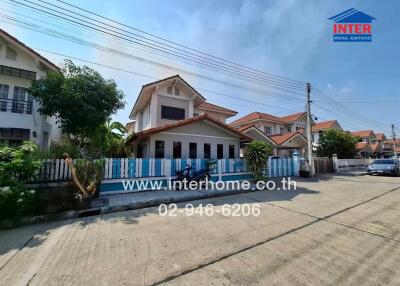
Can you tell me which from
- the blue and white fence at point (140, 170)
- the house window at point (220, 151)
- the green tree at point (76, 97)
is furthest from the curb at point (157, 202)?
the green tree at point (76, 97)

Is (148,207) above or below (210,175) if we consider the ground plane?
below

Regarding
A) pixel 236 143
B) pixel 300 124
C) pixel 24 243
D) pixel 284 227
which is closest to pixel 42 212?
pixel 24 243

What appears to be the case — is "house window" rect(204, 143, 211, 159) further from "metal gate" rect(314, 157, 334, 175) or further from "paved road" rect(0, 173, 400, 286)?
"metal gate" rect(314, 157, 334, 175)

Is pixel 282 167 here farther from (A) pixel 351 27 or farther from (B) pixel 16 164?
(B) pixel 16 164

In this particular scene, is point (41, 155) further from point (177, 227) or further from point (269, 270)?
point (269, 270)

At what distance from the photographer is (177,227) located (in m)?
5.11

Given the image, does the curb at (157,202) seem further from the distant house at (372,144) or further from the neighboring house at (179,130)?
the distant house at (372,144)

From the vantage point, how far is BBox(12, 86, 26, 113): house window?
11521mm

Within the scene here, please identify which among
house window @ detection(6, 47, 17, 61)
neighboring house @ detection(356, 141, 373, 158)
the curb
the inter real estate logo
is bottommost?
the curb

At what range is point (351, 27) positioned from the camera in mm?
11656

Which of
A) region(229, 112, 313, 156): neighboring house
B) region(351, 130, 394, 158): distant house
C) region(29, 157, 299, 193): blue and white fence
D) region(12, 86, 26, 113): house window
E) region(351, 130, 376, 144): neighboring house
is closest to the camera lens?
region(29, 157, 299, 193): blue and white fence

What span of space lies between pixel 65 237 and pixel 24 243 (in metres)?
0.78

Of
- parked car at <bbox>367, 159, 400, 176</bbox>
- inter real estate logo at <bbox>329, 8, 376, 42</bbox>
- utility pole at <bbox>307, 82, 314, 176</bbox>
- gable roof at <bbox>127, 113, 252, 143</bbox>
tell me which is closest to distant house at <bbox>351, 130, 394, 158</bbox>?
parked car at <bbox>367, 159, 400, 176</bbox>

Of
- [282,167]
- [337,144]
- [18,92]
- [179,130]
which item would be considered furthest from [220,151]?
[337,144]
